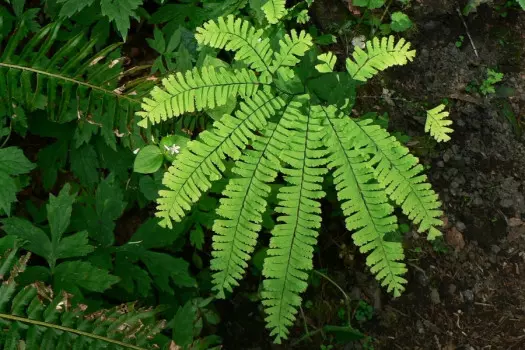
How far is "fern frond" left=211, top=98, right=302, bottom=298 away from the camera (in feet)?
6.60

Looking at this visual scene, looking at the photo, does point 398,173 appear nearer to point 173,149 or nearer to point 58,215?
point 173,149

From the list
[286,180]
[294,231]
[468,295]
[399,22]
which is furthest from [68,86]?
[468,295]

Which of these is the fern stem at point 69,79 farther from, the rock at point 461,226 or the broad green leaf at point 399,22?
the rock at point 461,226

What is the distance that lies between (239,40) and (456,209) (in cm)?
199

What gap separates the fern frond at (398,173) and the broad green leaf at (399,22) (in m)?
1.71

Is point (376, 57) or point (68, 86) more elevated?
point (376, 57)

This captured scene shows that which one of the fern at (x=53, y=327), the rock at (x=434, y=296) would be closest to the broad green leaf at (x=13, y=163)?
the fern at (x=53, y=327)

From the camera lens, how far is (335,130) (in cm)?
210

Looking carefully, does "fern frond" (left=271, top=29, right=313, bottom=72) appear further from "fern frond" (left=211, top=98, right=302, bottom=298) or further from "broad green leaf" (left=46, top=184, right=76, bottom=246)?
"broad green leaf" (left=46, top=184, right=76, bottom=246)

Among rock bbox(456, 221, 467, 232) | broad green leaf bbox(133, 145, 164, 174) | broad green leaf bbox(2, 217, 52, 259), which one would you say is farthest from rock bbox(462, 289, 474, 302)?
broad green leaf bbox(2, 217, 52, 259)

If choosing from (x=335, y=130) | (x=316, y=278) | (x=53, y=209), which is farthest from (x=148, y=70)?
(x=316, y=278)

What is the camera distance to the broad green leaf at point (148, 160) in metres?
2.44

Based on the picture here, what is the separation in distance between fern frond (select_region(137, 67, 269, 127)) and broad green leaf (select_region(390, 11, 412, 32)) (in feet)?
5.61

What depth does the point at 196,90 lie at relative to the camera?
2072mm
